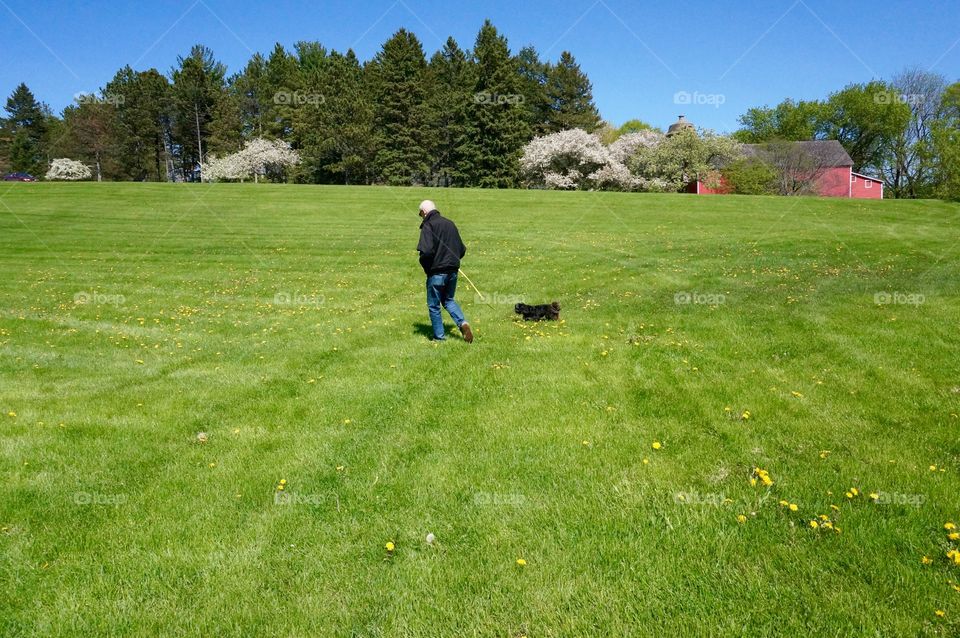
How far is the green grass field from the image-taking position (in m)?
3.63

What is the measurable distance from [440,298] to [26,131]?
9830 centimetres

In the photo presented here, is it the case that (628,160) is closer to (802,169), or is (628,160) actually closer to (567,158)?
(567,158)

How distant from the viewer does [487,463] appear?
538 cm

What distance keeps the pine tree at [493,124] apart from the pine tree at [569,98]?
9717 mm

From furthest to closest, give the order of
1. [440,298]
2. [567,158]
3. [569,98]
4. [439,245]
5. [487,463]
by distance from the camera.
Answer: [569,98]
[567,158]
[440,298]
[439,245]
[487,463]

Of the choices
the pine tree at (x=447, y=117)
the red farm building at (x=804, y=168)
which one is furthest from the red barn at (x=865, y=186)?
the pine tree at (x=447, y=117)

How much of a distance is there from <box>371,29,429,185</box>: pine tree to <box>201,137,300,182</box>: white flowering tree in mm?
11242

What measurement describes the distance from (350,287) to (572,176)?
1727 inches

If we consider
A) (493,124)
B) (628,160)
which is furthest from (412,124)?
(628,160)

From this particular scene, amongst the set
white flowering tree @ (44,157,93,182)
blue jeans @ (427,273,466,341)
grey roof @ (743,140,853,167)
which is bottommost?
blue jeans @ (427,273,466,341)

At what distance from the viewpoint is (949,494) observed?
4559 millimetres

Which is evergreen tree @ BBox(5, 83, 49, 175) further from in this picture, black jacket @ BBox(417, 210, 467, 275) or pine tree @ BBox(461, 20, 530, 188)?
black jacket @ BBox(417, 210, 467, 275)

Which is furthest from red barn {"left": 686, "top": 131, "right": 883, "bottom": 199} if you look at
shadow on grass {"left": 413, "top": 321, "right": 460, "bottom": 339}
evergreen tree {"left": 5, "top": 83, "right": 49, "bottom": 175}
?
evergreen tree {"left": 5, "top": 83, "right": 49, "bottom": 175}

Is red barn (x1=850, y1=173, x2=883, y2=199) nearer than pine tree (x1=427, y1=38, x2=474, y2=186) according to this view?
No
